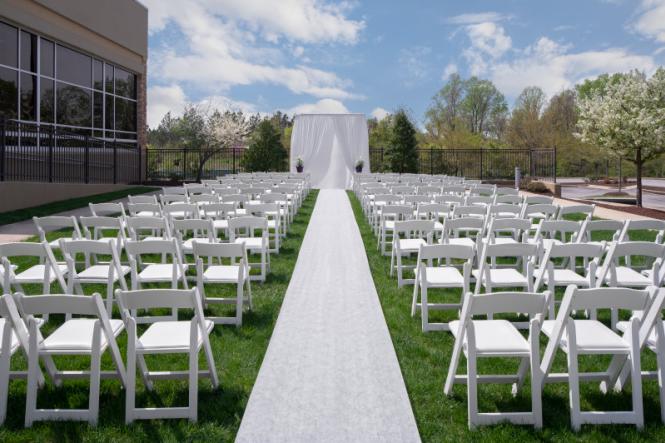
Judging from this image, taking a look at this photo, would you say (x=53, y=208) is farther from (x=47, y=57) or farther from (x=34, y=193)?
(x=47, y=57)

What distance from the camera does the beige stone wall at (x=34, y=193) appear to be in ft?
52.6

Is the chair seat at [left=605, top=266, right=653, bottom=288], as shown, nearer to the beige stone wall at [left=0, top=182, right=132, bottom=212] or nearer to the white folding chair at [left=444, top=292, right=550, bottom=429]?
the white folding chair at [left=444, top=292, right=550, bottom=429]

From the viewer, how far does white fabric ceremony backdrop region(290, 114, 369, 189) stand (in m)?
32.9

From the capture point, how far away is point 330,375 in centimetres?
477

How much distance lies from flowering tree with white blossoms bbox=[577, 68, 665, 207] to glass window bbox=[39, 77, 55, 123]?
1917cm

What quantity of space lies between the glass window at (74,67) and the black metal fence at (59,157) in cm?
228

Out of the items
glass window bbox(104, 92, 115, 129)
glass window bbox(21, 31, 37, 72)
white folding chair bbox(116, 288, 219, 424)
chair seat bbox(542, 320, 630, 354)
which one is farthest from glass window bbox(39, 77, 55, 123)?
chair seat bbox(542, 320, 630, 354)

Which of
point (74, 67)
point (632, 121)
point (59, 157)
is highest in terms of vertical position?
point (74, 67)

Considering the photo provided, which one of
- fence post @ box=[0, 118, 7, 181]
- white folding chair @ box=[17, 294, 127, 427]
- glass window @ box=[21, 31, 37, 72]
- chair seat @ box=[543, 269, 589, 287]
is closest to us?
white folding chair @ box=[17, 294, 127, 427]

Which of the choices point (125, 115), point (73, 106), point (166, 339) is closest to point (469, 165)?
point (125, 115)

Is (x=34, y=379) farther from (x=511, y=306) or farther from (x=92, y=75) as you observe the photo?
(x=92, y=75)

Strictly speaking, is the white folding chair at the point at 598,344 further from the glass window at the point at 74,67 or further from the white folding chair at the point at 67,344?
the glass window at the point at 74,67

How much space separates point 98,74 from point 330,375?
2447 centimetres

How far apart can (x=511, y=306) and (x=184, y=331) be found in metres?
2.21
